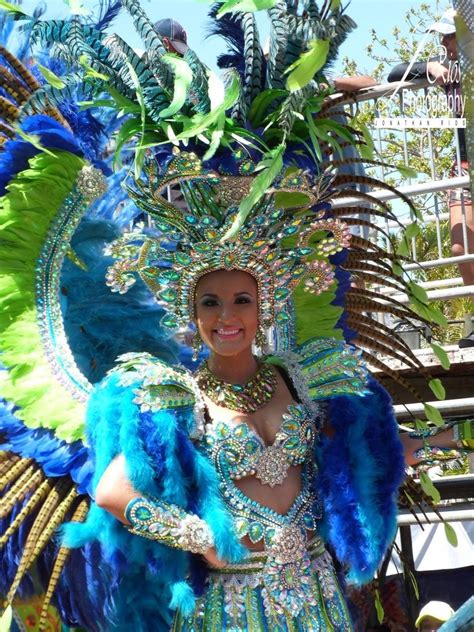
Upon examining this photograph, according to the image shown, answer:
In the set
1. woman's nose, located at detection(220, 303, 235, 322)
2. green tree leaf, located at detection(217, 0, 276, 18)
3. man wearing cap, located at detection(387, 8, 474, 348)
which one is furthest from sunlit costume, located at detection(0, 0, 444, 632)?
man wearing cap, located at detection(387, 8, 474, 348)

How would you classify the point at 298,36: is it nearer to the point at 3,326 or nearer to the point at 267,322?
the point at 267,322

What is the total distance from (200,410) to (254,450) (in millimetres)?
181

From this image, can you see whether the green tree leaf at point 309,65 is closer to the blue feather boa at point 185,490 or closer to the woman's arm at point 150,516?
the blue feather boa at point 185,490

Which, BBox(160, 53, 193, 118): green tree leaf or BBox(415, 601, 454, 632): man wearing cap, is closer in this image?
BBox(160, 53, 193, 118): green tree leaf

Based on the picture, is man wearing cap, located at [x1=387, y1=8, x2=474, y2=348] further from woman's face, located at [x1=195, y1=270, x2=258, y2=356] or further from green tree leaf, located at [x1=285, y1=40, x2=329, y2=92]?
green tree leaf, located at [x1=285, y1=40, x2=329, y2=92]

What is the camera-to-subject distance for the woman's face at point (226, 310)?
2.79 metres

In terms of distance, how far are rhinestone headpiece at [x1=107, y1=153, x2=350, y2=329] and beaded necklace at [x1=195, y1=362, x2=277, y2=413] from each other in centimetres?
16

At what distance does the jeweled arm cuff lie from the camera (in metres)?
2.57

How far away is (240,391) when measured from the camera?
2.88m

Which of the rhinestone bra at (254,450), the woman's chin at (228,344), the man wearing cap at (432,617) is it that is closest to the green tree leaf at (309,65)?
the woman's chin at (228,344)

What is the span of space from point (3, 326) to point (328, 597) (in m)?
1.28

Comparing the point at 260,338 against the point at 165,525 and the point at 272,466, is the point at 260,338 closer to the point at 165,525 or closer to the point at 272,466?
the point at 272,466

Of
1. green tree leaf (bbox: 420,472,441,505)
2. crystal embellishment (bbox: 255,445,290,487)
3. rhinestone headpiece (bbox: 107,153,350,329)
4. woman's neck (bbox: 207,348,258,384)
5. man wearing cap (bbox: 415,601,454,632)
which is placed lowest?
man wearing cap (bbox: 415,601,454,632)

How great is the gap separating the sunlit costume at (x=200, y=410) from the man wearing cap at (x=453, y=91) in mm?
1950
